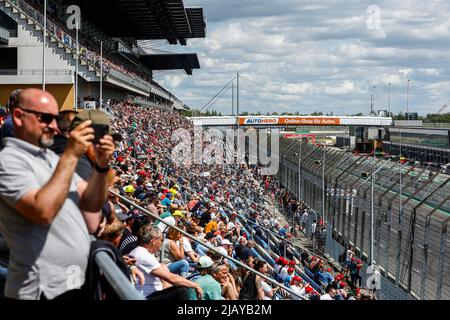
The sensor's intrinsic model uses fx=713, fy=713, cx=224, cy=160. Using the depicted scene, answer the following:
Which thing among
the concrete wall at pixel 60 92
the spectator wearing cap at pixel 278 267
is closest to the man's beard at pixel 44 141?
the spectator wearing cap at pixel 278 267

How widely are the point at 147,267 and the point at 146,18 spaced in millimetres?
58942

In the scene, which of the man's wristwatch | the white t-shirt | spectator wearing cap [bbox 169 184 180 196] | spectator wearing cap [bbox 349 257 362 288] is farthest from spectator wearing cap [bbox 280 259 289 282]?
the man's wristwatch

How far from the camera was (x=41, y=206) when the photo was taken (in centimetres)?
271

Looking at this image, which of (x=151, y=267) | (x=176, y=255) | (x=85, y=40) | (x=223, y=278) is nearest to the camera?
(x=151, y=267)

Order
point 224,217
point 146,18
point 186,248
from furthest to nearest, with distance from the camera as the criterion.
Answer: point 146,18 < point 224,217 < point 186,248

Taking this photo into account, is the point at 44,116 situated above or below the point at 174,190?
above

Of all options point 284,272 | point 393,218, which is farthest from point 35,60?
point 284,272

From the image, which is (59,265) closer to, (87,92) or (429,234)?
(429,234)

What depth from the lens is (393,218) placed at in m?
15.5

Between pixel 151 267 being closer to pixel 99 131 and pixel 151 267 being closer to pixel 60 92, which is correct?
pixel 99 131

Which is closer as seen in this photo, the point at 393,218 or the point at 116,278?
the point at 116,278

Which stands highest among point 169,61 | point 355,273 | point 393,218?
point 169,61

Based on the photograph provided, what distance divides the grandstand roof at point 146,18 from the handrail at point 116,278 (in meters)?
49.6

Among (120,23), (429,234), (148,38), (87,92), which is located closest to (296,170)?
(87,92)
